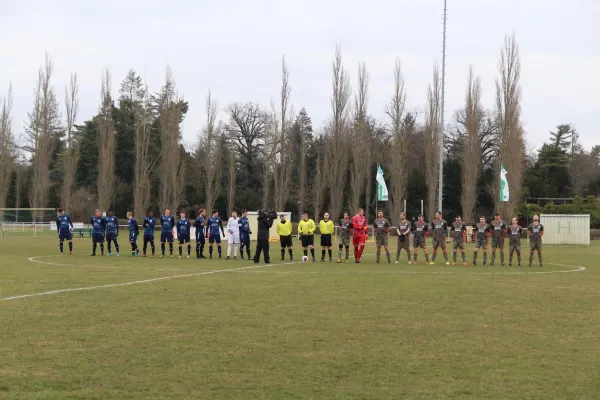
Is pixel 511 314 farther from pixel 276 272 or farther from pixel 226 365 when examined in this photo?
pixel 276 272

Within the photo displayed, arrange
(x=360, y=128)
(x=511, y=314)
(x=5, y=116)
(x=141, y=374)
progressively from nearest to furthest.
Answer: (x=141, y=374) < (x=511, y=314) < (x=360, y=128) < (x=5, y=116)

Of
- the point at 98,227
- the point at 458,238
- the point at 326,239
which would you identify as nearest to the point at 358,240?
the point at 326,239

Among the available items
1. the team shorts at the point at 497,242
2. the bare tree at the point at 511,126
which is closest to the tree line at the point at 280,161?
the bare tree at the point at 511,126

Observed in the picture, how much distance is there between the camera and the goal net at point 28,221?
56188mm

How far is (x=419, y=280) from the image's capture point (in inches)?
712

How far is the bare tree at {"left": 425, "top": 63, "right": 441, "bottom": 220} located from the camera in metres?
59.1

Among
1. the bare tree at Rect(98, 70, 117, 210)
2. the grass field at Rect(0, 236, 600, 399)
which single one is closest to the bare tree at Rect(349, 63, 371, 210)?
the bare tree at Rect(98, 70, 117, 210)

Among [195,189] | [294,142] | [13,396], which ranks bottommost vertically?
[13,396]

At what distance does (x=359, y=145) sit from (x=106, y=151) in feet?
73.3

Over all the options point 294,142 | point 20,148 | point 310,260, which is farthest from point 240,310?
point 20,148

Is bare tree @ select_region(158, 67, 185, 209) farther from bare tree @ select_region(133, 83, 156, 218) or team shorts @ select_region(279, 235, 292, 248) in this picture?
team shorts @ select_region(279, 235, 292, 248)

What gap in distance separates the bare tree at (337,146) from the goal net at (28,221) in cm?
2332

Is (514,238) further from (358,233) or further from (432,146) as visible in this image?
(432,146)

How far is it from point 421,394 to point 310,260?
19902 millimetres
